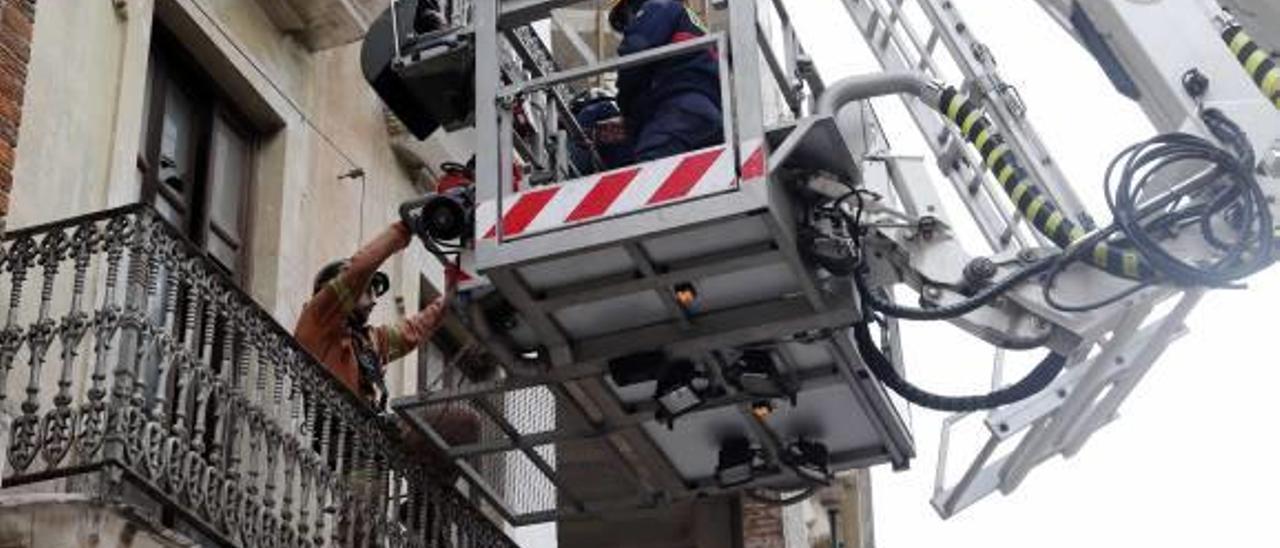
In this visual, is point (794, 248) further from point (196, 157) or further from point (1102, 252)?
point (196, 157)

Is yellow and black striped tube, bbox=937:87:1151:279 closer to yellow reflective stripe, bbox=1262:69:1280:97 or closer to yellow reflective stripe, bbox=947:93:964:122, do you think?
yellow reflective stripe, bbox=947:93:964:122

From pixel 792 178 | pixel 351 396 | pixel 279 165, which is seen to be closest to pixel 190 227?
pixel 279 165

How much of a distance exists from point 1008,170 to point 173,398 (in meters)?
4.10

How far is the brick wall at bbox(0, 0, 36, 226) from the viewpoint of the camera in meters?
8.62

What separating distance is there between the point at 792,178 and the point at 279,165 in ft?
14.1

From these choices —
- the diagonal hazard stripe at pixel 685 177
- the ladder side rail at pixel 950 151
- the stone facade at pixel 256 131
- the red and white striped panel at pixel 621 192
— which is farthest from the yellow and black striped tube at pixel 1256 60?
the stone facade at pixel 256 131

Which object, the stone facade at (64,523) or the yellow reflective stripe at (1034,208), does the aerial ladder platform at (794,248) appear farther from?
the stone facade at (64,523)

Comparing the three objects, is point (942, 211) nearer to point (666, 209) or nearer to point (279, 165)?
point (666, 209)

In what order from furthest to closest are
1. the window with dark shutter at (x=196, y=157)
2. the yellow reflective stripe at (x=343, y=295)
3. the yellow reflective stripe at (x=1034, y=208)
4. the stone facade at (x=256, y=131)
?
the window with dark shutter at (x=196, y=157), the yellow reflective stripe at (x=343, y=295), the yellow reflective stripe at (x=1034, y=208), the stone facade at (x=256, y=131)

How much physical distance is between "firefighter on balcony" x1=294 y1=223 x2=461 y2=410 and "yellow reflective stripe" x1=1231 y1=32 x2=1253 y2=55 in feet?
12.7

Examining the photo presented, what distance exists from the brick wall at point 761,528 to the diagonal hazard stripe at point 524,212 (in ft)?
27.0

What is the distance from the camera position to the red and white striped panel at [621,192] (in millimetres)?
8484

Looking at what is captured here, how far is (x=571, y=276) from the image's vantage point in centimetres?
893

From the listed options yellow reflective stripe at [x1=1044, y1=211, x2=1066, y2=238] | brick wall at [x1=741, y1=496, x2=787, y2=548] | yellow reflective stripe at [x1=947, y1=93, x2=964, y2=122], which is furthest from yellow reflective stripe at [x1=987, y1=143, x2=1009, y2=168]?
brick wall at [x1=741, y1=496, x2=787, y2=548]
